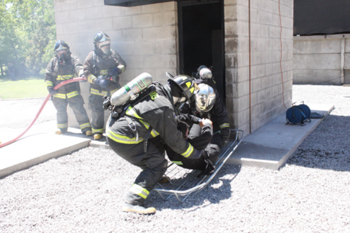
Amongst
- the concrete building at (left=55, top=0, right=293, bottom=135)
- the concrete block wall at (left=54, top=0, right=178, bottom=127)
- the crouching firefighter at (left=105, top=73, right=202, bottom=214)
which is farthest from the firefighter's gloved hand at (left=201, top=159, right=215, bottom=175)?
the concrete block wall at (left=54, top=0, right=178, bottom=127)

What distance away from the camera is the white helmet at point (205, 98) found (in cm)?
455

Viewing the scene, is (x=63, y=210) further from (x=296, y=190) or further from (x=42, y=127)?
(x=42, y=127)

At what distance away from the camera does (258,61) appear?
21.1ft

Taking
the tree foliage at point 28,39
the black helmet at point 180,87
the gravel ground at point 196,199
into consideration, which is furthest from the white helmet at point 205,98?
the tree foliage at point 28,39

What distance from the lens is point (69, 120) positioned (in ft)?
24.3

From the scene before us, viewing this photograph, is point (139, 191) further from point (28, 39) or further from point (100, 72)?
point (28, 39)

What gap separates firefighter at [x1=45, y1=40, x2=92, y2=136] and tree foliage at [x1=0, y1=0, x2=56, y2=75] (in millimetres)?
23658

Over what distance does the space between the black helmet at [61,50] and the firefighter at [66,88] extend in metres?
0.02

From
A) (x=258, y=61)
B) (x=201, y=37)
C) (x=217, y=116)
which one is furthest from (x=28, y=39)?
(x=217, y=116)

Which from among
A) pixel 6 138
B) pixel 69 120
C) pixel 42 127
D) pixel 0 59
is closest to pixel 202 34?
pixel 69 120

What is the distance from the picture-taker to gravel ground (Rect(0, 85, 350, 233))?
324 cm

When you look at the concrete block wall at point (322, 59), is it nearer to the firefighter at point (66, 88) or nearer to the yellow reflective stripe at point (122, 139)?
the firefighter at point (66, 88)

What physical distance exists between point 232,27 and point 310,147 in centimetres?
235

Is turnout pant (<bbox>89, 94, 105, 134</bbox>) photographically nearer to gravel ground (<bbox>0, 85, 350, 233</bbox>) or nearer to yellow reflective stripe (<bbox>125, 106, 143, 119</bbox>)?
gravel ground (<bbox>0, 85, 350, 233</bbox>)
